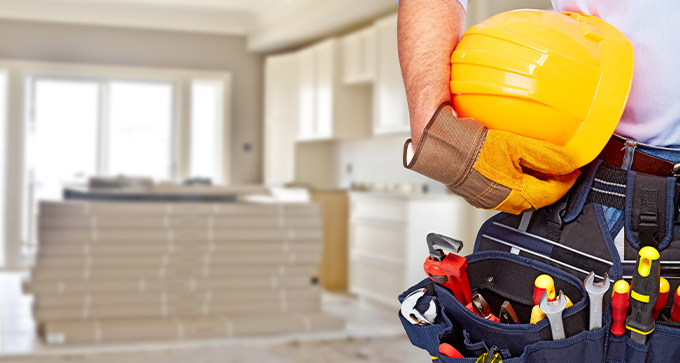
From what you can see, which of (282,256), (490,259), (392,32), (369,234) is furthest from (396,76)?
(490,259)

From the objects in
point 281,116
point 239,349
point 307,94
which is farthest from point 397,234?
point 281,116

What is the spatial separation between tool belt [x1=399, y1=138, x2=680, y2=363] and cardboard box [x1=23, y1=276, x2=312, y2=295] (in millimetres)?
3477

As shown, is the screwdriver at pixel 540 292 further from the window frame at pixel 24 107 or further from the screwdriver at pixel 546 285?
the window frame at pixel 24 107

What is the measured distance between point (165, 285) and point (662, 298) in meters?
3.67

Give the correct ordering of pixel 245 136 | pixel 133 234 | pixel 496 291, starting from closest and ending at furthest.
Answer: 1. pixel 496 291
2. pixel 133 234
3. pixel 245 136

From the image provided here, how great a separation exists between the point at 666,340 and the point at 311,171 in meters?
7.13

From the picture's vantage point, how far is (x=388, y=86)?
19.1 ft

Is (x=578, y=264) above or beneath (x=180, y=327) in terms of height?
above

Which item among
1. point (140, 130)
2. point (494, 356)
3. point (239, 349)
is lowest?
point (239, 349)

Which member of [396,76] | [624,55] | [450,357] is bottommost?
[450,357]

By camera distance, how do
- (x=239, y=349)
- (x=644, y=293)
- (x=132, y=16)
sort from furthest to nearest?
(x=132, y=16)
(x=239, y=349)
(x=644, y=293)

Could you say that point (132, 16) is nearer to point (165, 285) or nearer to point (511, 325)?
point (165, 285)

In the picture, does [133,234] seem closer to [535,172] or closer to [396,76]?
[396,76]

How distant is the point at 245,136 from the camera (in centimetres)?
823
